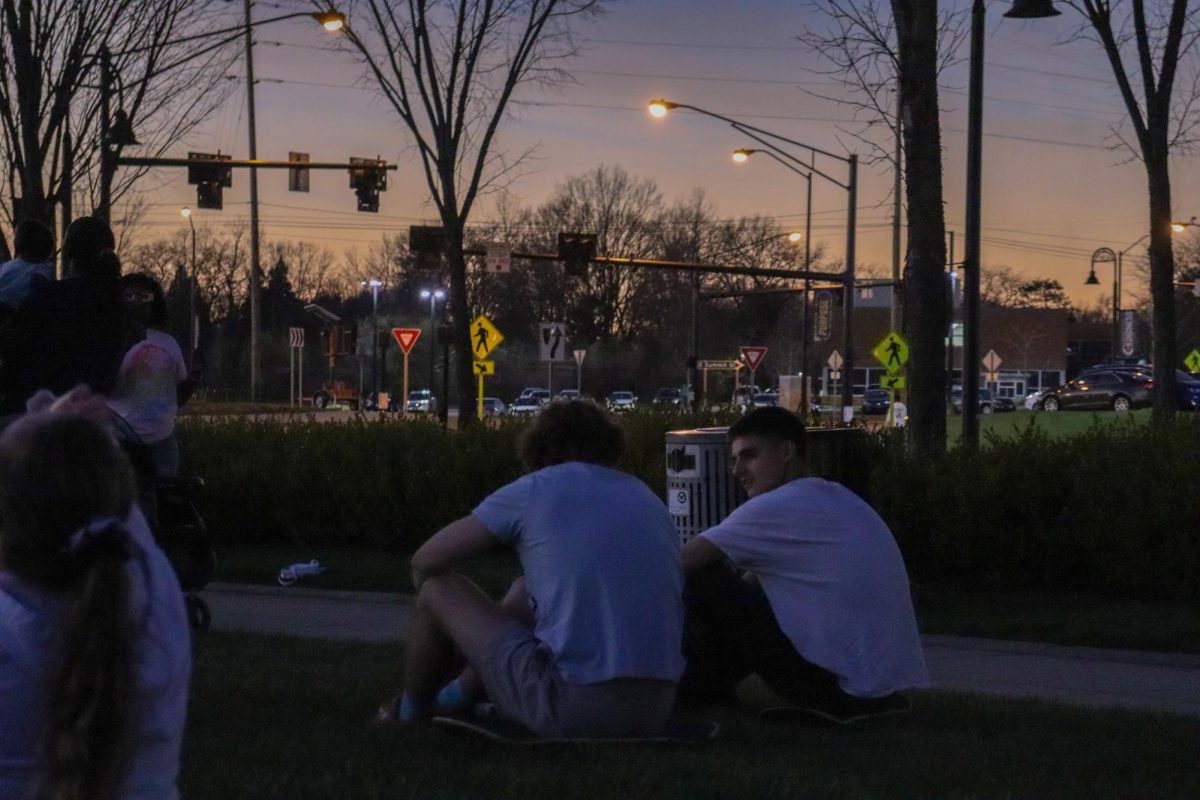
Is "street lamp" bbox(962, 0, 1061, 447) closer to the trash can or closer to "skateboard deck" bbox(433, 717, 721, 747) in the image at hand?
the trash can

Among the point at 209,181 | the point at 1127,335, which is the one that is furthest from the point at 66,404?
the point at 1127,335

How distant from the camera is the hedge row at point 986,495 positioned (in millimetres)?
11680

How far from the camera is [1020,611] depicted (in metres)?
11.9

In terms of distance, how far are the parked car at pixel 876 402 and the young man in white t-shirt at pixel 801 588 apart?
54782 millimetres

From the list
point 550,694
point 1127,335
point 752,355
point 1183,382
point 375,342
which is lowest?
point 550,694

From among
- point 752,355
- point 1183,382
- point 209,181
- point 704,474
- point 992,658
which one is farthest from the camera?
point 1183,382

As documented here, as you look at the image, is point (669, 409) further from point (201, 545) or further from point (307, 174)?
point (307, 174)

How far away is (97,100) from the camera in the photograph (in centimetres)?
1752

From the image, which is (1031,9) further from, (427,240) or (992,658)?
(427,240)

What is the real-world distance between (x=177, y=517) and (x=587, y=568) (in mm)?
3939

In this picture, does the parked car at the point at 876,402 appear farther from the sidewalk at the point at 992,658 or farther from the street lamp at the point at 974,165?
the sidewalk at the point at 992,658

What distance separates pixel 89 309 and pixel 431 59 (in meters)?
14.3

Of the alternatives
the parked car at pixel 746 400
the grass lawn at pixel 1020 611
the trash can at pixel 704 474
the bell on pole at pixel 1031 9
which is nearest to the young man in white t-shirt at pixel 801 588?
the trash can at pixel 704 474

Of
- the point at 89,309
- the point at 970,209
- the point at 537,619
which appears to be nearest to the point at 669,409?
the point at 970,209
